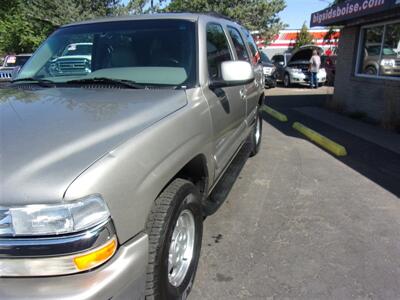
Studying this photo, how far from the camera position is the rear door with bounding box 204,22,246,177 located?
322 cm

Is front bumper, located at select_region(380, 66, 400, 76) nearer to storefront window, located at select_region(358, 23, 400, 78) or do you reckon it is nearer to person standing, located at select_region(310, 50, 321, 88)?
storefront window, located at select_region(358, 23, 400, 78)

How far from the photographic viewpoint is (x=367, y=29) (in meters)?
10.5

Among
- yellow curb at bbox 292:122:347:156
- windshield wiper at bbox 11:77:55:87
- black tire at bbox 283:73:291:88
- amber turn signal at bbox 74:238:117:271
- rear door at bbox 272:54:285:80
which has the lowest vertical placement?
black tire at bbox 283:73:291:88

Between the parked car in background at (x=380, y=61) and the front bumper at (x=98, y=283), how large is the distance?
954 cm

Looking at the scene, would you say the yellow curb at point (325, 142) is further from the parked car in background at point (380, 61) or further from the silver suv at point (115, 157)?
the silver suv at point (115, 157)

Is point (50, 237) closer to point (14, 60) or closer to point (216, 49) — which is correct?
point (216, 49)

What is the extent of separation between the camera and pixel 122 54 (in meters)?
3.35

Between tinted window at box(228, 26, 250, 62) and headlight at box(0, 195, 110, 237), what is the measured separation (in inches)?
129

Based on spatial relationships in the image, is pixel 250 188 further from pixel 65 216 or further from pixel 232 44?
pixel 65 216

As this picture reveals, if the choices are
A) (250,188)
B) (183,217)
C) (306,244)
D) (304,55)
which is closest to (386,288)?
(306,244)

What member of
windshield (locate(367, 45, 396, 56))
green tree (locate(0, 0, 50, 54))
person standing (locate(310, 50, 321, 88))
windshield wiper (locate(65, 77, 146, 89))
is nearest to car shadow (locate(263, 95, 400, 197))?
windshield (locate(367, 45, 396, 56))

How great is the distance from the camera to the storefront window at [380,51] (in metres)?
9.63

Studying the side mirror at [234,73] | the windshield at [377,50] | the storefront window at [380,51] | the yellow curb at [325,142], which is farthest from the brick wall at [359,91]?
the side mirror at [234,73]

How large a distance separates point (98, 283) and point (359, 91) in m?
10.4
